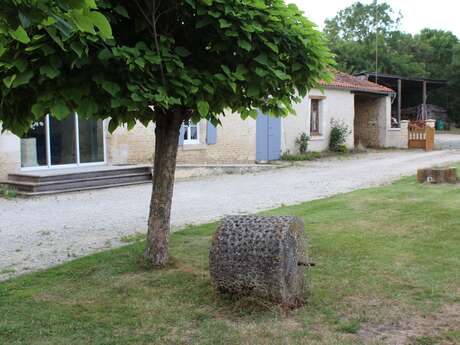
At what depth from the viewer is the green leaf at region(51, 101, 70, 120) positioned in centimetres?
357

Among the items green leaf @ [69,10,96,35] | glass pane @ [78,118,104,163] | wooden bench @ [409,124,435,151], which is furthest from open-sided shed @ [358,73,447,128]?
green leaf @ [69,10,96,35]

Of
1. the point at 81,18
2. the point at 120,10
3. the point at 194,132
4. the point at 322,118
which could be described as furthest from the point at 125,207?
the point at 322,118

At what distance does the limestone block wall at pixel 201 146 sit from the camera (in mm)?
14148

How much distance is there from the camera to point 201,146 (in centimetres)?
1611

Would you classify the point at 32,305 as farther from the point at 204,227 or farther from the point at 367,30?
the point at 367,30

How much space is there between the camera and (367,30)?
61.7 m

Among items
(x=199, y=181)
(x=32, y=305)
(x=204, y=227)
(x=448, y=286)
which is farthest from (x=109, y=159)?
(x=448, y=286)

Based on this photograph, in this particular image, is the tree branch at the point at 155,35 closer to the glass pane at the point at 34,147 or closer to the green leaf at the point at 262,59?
the green leaf at the point at 262,59

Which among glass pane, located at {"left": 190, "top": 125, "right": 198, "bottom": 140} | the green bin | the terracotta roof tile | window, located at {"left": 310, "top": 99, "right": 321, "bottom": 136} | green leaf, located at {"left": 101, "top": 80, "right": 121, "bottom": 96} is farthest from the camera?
the green bin

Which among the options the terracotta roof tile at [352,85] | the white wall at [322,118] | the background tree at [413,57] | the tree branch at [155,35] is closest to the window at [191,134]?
the white wall at [322,118]

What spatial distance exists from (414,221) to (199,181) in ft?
24.1

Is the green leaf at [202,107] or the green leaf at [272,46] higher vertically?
the green leaf at [272,46]

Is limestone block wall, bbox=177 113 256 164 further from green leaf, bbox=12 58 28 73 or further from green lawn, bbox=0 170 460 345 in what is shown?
green leaf, bbox=12 58 28 73

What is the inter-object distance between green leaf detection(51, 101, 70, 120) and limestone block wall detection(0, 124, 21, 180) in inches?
352
